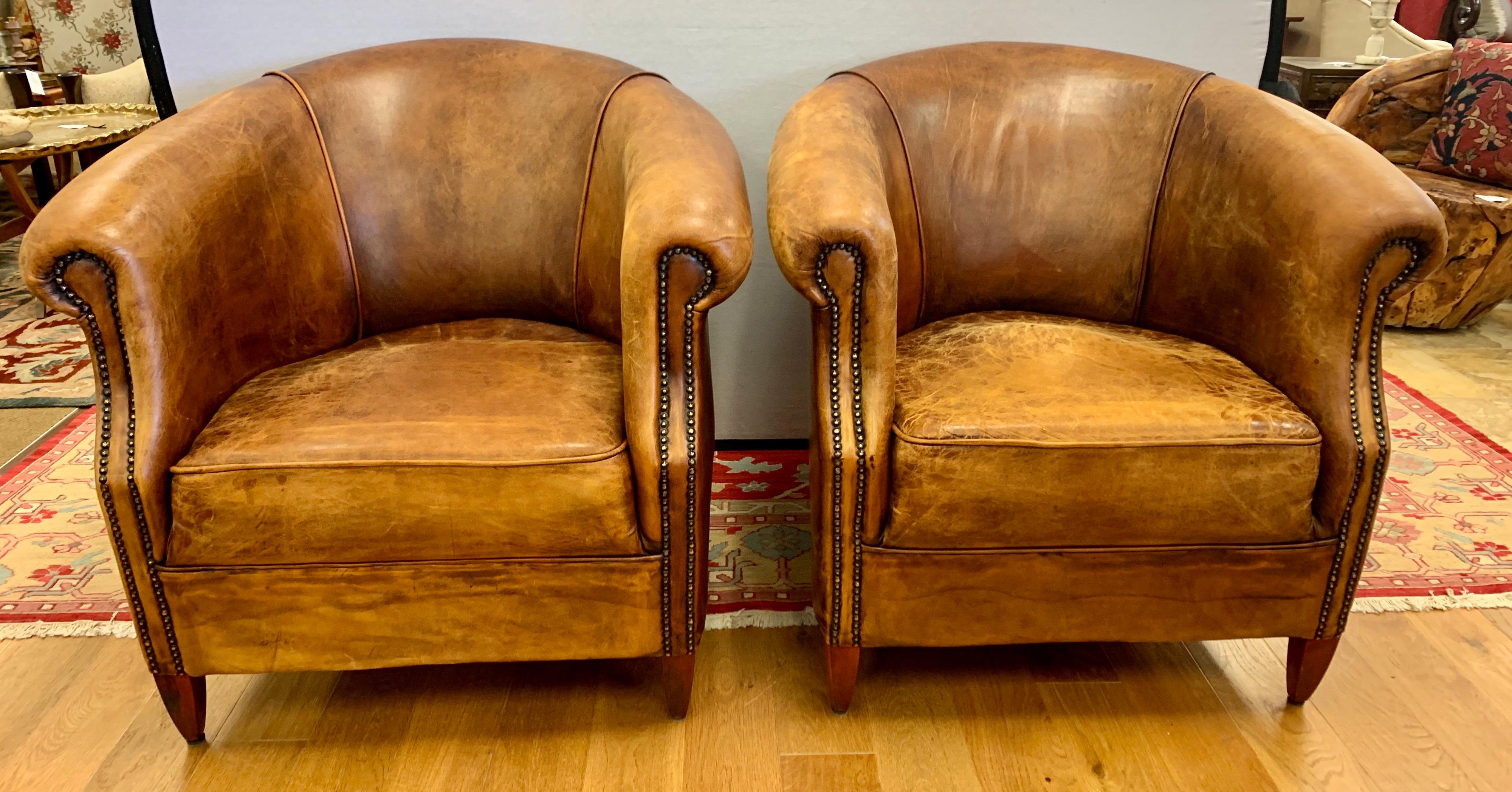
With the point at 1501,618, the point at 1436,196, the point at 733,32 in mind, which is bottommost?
the point at 1501,618

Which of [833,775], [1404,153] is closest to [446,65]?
[833,775]

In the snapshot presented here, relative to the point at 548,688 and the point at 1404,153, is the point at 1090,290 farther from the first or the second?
the point at 1404,153

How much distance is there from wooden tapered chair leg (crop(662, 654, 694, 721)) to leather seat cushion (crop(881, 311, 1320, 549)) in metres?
0.33

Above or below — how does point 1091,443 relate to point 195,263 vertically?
below

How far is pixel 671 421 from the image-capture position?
1.29 meters

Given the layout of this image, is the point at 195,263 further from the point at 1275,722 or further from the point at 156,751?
the point at 1275,722

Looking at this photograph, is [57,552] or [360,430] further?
[57,552]

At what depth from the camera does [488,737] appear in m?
1.45

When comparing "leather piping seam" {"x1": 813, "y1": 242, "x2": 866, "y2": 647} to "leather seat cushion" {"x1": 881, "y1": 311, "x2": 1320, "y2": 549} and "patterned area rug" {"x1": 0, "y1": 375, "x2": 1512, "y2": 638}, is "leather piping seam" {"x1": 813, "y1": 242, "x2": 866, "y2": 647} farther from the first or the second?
"patterned area rug" {"x1": 0, "y1": 375, "x2": 1512, "y2": 638}

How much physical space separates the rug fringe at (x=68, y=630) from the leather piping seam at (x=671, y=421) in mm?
943

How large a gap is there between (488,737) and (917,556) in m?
0.64

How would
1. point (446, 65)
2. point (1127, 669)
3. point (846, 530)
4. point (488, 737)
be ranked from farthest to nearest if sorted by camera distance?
point (446, 65) → point (1127, 669) → point (488, 737) → point (846, 530)

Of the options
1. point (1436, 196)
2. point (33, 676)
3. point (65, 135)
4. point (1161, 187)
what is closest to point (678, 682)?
point (33, 676)

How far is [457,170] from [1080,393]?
3.37ft
